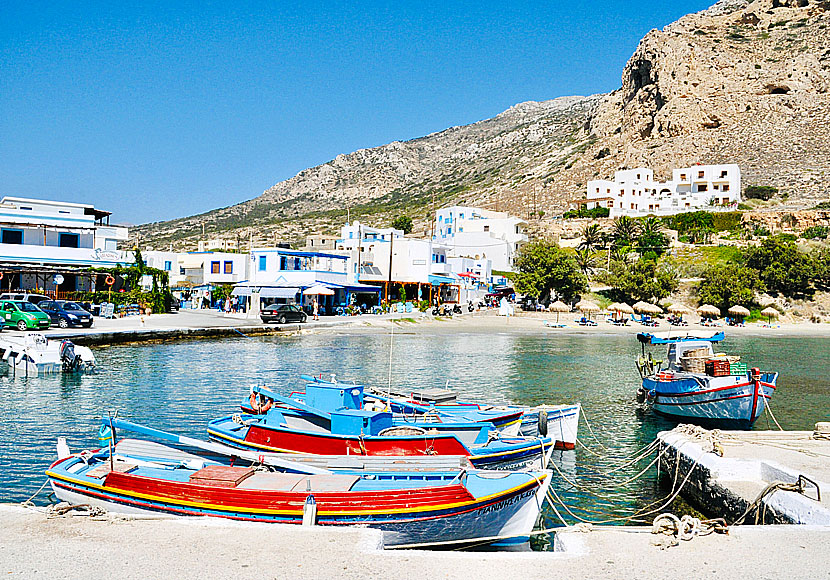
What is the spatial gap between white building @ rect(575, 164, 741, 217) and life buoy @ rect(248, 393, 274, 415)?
91591 mm

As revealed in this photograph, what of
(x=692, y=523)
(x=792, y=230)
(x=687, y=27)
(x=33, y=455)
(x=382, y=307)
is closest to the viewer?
(x=692, y=523)

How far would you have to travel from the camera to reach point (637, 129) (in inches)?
5482

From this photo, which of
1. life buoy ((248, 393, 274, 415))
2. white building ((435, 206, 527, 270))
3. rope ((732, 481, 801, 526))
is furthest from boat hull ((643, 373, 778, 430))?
white building ((435, 206, 527, 270))

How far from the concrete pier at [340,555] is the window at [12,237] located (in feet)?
155

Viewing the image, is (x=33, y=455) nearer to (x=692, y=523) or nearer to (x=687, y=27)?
(x=692, y=523)

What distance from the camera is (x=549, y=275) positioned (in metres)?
66.0

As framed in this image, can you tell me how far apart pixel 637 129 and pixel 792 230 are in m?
60.4

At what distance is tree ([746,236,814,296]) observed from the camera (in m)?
65.5

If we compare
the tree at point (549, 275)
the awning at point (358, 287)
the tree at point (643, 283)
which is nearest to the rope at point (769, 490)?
the awning at point (358, 287)

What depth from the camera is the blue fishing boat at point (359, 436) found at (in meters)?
12.2

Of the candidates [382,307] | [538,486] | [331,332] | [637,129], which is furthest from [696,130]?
[538,486]

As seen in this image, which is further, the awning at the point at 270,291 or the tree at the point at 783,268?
the tree at the point at 783,268

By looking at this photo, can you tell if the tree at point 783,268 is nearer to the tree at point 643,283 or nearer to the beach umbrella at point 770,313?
the beach umbrella at point 770,313

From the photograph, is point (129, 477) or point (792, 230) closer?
point (129, 477)
